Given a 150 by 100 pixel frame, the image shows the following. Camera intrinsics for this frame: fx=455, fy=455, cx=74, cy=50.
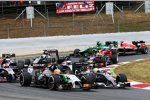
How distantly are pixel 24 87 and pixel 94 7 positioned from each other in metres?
29.2

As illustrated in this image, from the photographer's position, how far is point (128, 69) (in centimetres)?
1836

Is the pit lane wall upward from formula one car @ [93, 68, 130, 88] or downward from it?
upward

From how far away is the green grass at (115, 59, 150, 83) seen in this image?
51.5 ft

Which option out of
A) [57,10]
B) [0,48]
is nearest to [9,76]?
[0,48]

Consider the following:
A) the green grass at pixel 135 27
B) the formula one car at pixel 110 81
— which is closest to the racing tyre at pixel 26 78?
the formula one car at pixel 110 81

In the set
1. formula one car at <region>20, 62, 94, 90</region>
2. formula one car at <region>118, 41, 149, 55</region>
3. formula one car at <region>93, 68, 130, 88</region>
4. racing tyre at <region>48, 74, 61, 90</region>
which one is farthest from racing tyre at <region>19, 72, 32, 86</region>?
formula one car at <region>118, 41, 149, 55</region>

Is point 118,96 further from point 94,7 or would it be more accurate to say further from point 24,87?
point 94,7

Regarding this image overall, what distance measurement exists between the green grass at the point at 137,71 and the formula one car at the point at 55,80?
8.88 ft

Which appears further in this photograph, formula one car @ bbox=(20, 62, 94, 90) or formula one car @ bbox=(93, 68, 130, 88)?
formula one car @ bbox=(93, 68, 130, 88)

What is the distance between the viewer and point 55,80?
1302 cm

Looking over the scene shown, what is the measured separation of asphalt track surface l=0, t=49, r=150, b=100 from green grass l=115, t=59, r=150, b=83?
238 cm

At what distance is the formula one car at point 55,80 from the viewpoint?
13031mm

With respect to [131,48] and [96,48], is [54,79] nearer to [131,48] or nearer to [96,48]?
[96,48]

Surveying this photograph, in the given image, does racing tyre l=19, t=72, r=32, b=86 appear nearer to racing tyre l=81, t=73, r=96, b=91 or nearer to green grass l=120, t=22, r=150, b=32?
racing tyre l=81, t=73, r=96, b=91
